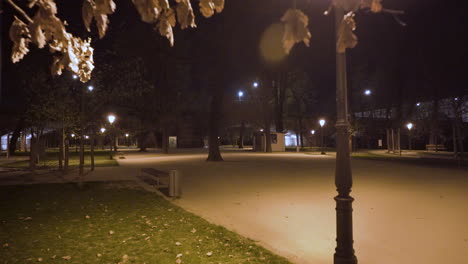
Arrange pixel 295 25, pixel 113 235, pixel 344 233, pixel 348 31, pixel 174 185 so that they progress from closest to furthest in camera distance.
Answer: pixel 295 25, pixel 348 31, pixel 344 233, pixel 113 235, pixel 174 185

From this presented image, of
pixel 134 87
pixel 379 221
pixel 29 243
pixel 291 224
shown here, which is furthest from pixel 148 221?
pixel 134 87

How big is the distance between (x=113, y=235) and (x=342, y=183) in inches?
163

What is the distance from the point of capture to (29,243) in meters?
5.85

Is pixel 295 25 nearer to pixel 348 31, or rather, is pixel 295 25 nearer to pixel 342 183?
pixel 348 31

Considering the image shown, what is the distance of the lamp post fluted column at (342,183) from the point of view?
14.5 ft

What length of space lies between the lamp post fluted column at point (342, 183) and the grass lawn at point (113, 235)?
34.3 inches

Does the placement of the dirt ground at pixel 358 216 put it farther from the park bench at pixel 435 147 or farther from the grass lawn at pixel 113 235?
the park bench at pixel 435 147

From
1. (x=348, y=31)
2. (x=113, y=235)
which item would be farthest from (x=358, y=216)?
(x=348, y=31)

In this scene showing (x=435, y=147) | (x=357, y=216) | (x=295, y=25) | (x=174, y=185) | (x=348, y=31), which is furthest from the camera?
(x=435, y=147)

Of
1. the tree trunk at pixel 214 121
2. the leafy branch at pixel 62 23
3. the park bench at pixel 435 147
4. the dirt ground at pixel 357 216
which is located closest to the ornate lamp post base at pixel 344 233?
the dirt ground at pixel 357 216

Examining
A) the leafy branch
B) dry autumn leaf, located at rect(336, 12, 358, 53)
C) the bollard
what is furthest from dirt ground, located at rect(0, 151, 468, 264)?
the leafy branch

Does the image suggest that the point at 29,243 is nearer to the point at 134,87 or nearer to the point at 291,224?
the point at 291,224

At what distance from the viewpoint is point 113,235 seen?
6305mm

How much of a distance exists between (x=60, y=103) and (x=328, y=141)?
55722mm
